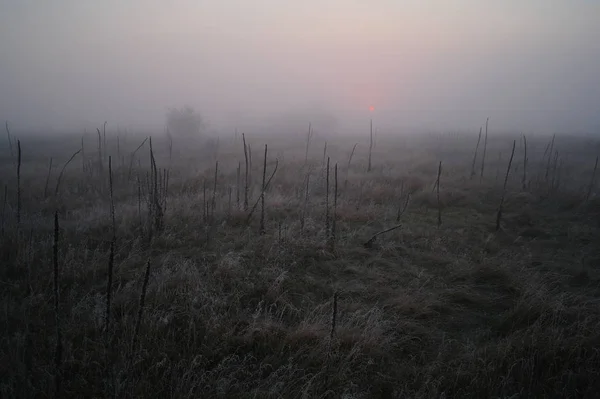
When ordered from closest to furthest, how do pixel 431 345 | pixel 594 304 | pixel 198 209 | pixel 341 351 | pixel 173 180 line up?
pixel 341 351
pixel 431 345
pixel 594 304
pixel 198 209
pixel 173 180

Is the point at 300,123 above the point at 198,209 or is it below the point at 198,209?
above

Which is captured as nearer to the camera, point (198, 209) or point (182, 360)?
point (182, 360)

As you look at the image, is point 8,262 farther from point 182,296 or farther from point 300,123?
point 300,123

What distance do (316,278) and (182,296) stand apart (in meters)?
2.31

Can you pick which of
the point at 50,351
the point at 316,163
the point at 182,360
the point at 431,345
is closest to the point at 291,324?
the point at 182,360

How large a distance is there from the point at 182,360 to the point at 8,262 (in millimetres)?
4319

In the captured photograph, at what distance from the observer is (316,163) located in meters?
18.9

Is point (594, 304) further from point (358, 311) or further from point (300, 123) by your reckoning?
point (300, 123)

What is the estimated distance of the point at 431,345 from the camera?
4023 millimetres

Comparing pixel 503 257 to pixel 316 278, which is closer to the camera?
pixel 316 278

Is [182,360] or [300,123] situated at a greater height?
[300,123]

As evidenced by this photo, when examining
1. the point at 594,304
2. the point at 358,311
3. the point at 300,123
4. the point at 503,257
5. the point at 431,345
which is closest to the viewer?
the point at 431,345

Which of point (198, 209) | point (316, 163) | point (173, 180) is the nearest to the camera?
point (198, 209)

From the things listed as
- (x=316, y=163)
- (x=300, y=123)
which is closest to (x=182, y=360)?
(x=316, y=163)
